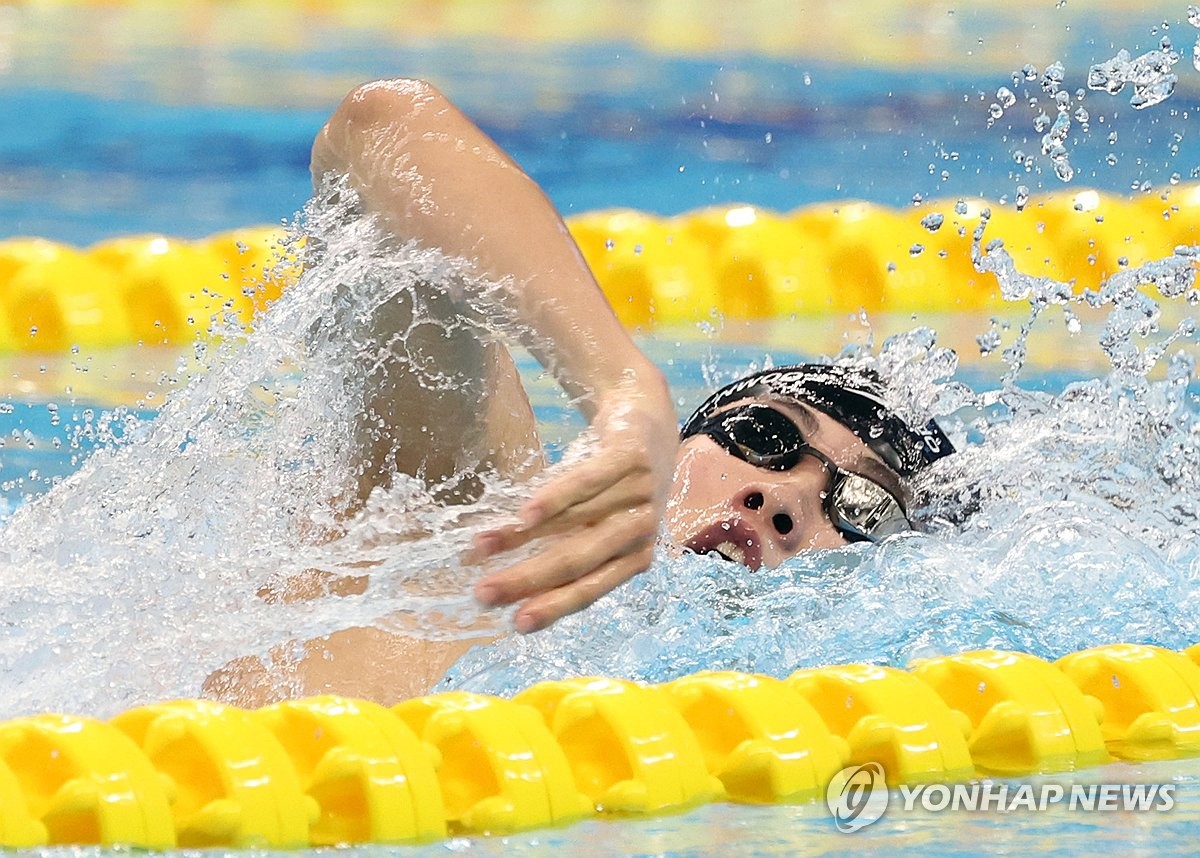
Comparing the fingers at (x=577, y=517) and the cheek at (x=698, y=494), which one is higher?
the cheek at (x=698, y=494)

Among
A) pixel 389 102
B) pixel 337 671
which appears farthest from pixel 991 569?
pixel 389 102

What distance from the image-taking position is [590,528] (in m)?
0.89

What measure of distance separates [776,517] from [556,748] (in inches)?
25.0

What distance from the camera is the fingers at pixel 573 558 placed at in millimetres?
865

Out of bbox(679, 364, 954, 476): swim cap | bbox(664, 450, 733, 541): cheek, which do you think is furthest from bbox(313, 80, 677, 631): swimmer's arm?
bbox(679, 364, 954, 476): swim cap

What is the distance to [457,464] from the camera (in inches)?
55.1

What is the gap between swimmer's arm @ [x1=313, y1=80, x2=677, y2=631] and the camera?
877mm

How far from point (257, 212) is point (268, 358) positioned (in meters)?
3.94

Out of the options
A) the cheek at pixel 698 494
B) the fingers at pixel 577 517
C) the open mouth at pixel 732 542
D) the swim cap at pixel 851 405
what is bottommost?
the fingers at pixel 577 517

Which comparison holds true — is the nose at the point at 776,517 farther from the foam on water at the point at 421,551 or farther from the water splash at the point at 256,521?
the water splash at the point at 256,521

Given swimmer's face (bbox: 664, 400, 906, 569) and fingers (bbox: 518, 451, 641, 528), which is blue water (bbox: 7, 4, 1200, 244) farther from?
fingers (bbox: 518, 451, 641, 528)

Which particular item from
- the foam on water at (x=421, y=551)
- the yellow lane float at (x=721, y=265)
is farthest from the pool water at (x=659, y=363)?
the yellow lane float at (x=721, y=265)

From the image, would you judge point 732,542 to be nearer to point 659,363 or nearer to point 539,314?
point 539,314

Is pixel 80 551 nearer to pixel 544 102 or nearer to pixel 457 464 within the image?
pixel 457 464
